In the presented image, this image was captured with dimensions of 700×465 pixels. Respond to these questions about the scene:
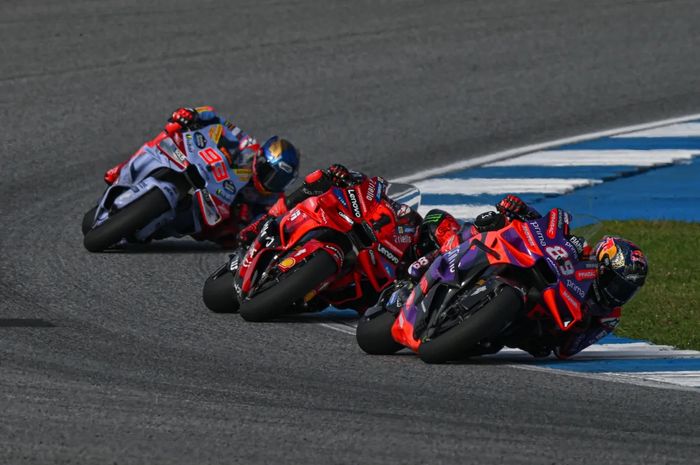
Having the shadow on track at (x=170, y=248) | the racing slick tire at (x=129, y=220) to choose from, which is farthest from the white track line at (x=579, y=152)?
the racing slick tire at (x=129, y=220)

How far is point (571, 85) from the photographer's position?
A: 18.9 m

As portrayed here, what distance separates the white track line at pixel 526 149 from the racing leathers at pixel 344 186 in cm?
454

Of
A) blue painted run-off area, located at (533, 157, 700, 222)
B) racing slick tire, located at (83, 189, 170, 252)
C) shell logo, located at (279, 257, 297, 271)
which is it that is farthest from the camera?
blue painted run-off area, located at (533, 157, 700, 222)

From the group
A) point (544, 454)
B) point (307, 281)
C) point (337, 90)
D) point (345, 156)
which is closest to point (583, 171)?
point (345, 156)

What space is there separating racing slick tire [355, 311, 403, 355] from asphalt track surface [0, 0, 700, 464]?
13 centimetres

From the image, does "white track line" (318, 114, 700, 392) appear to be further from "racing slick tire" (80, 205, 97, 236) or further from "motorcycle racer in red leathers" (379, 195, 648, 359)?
"racing slick tire" (80, 205, 97, 236)

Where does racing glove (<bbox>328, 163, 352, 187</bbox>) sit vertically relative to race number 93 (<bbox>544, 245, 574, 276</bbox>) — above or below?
above

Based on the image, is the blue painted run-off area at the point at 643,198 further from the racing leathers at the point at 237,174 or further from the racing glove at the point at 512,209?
the racing glove at the point at 512,209

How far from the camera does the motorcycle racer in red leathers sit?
9289mm

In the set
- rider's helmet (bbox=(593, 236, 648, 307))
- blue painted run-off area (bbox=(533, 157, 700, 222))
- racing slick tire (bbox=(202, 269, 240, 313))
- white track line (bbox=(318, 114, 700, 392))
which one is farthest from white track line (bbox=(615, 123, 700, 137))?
rider's helmet (bbox=(593, 236, 648, 307))

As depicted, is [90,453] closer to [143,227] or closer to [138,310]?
[138,310]

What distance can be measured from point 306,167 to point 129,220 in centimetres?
388

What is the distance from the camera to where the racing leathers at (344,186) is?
10.8 m

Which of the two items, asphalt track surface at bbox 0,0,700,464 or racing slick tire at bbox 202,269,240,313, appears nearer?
asphalt track surface at bbox 0,0,700,464
